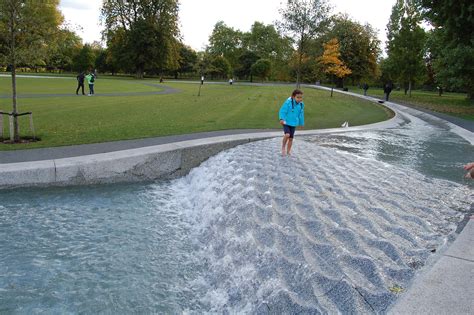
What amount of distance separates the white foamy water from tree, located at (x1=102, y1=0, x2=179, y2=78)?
196ft

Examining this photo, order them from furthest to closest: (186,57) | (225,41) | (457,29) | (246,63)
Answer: (225,41) < (246,63) < (186,57) < (457,29)

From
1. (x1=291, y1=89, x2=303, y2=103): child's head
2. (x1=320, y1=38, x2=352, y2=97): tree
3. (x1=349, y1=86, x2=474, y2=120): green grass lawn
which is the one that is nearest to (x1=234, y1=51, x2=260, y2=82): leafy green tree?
(x1=349, y1=86, x2=474, y2=120): green grass lawn

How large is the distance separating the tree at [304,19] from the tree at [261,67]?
49326mm

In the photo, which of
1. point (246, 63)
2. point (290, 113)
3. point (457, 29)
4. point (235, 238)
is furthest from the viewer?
point (246, 63)

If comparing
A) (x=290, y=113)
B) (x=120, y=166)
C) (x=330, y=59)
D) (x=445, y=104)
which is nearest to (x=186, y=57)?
(x=330, y=59)

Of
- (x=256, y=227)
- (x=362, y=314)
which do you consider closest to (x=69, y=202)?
(x=256, y=227)

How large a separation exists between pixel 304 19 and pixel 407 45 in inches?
1023

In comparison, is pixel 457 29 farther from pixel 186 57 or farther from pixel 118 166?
pixel 186 57

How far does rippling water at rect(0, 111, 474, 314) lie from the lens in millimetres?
4441

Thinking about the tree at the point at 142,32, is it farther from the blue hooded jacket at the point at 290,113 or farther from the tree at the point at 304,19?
the blue hooded jacket at the point at 290,113

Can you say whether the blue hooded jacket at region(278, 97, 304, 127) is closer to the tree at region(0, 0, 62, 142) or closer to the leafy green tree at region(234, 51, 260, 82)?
the tree at region(0, 0, 62, 142)

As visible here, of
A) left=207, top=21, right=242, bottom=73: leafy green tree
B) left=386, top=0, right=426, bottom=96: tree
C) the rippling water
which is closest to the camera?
the rippling water

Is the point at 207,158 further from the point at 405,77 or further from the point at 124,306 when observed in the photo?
the point at 405,77

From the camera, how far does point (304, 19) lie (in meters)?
31.0
